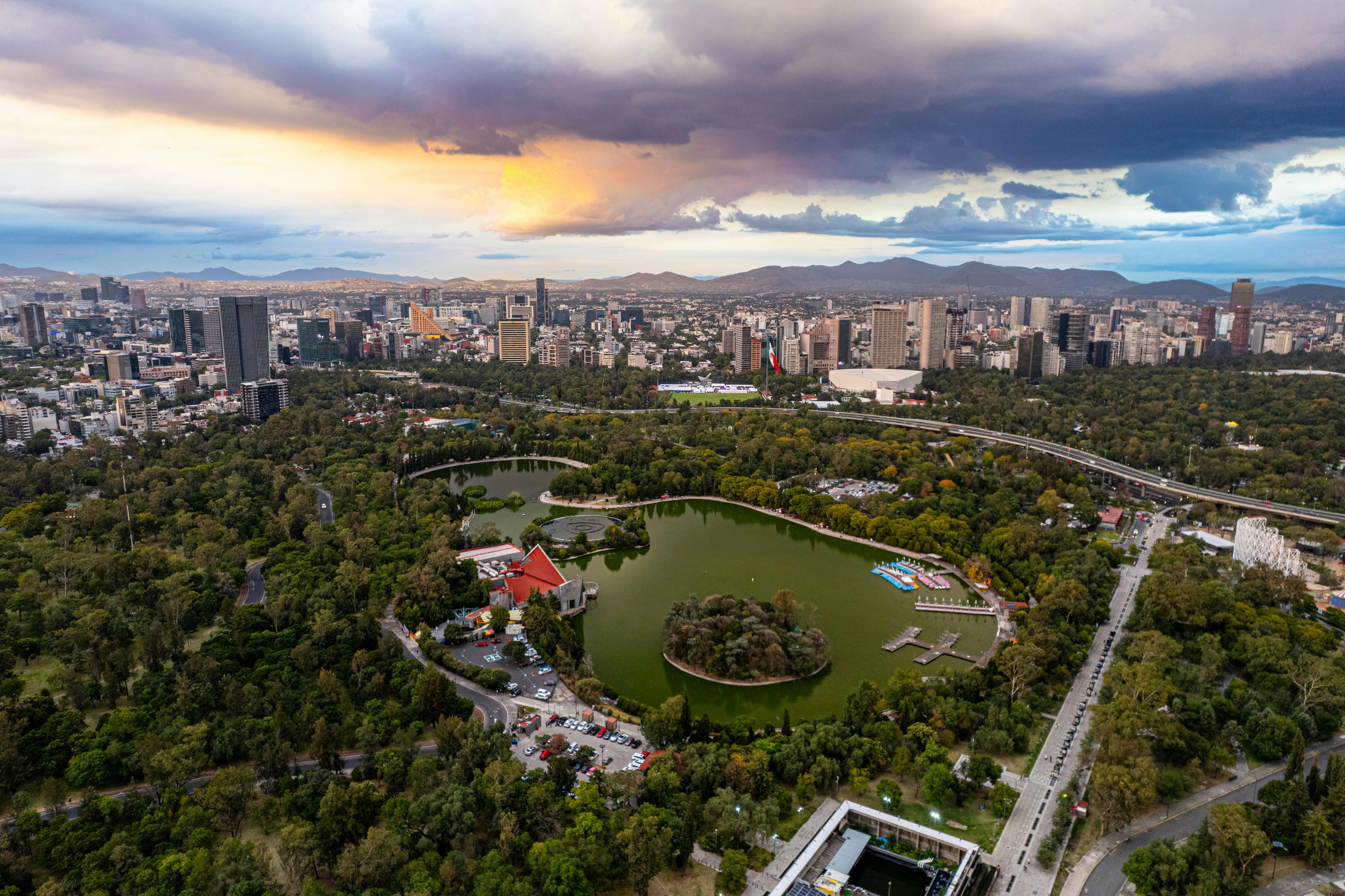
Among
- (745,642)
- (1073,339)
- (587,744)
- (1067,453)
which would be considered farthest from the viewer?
(1073,339)

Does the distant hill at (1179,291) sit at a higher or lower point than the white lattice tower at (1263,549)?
higher

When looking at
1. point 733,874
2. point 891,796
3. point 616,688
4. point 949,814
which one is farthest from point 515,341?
point 733,874

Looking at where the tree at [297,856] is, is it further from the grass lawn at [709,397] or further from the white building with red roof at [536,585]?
the grass lawn at [709,397]

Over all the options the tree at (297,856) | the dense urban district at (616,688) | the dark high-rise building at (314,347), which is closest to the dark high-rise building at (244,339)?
the dark high-rise building at (314,347)

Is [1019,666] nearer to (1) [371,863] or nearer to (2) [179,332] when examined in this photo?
(1) [371,863]

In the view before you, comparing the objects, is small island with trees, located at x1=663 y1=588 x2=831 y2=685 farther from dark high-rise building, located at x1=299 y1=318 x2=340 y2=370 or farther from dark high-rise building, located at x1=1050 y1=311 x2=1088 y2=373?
dark high-rise building, located at x1=299 y1=318 x2=340 y2=370

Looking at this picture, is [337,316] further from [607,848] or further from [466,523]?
[607,848]

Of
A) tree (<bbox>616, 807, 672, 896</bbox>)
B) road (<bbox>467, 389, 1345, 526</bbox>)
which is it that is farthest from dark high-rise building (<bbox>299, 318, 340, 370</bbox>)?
tree (<bbox>616, 807, 672, 896</bbox>)
